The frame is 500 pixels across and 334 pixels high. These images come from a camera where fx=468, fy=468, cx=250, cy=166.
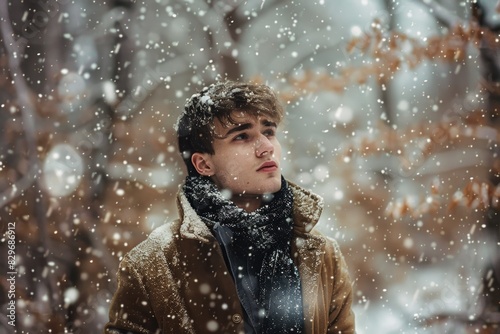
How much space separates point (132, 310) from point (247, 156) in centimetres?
79

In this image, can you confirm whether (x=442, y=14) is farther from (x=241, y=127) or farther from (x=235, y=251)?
(x=235, y=251)

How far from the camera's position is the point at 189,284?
6.33 feet

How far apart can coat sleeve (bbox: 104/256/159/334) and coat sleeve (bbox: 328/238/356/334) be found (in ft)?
2.59

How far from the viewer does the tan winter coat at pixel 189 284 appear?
189cm

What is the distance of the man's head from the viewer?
2029 mm

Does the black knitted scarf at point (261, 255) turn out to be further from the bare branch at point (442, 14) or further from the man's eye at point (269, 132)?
the bare branch at point (442, 14)

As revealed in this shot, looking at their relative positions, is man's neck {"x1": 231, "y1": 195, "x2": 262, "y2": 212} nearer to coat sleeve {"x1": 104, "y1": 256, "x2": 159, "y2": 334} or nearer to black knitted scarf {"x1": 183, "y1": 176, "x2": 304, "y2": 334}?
black knitted scarf {"x1": 183, "y1": 176, "x2": 304, "y2": 334}

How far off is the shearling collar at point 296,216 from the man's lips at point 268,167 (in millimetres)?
205

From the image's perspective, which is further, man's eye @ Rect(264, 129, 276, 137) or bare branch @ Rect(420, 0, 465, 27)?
bare branch @ Rect(420, 0, 465, 27)

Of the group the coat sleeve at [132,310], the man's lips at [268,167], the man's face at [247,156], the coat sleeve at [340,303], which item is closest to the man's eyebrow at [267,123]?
the man's face at [247,156]

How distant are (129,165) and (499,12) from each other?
9.35 ft
